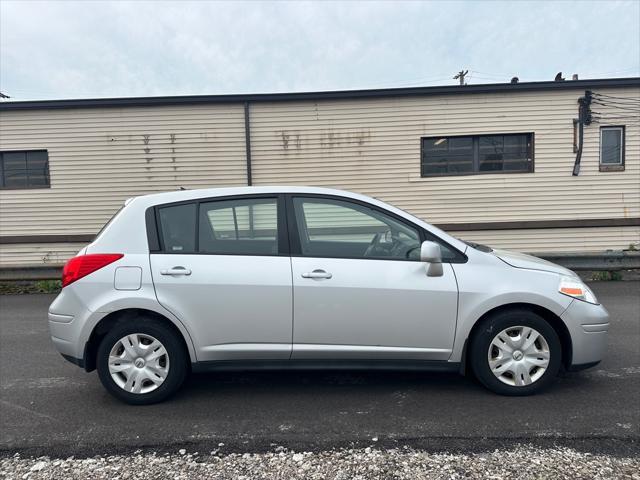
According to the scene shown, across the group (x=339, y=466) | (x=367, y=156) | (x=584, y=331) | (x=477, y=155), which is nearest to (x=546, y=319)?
(x=584, y=331)

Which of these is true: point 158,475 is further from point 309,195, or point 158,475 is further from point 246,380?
point 309,195

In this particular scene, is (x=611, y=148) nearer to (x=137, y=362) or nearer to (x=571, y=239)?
(x=571, y=239)

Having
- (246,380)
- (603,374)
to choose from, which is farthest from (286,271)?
(603,374)

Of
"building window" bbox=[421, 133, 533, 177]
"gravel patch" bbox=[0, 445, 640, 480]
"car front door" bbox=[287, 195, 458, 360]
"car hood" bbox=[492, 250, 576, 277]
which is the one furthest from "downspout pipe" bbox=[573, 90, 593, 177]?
"gravel patch" bbox=[0, 445, 640, 480]

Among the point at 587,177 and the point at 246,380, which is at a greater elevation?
the point at 587,177

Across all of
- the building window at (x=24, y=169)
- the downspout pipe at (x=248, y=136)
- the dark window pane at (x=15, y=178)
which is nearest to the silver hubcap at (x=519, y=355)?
the downspout pipe at (x=248, y=136)

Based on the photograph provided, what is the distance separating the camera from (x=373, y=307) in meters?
3.38

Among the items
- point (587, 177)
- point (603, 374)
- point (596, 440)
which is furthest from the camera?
point (587, 177)

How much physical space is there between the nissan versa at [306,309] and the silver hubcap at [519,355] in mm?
11

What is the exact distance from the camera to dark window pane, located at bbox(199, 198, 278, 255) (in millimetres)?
3500

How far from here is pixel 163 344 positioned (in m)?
3.41

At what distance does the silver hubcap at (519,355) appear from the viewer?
341 centimetres

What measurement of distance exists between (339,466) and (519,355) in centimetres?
169

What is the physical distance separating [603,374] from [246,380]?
3184 millimetres
